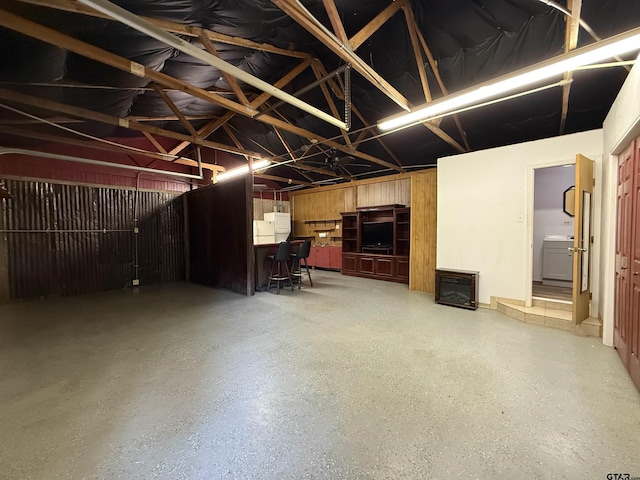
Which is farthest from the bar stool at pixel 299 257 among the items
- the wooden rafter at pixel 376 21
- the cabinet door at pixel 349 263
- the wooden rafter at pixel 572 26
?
the wooden rafter at pixel 572 26

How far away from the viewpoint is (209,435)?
65.6 inches

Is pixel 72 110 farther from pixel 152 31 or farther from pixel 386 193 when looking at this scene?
pixel 386 193

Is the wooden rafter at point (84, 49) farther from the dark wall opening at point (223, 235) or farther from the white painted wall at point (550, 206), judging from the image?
the white painted wall at point (550, 206)

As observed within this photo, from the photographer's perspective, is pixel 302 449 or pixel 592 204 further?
pixel 592 204

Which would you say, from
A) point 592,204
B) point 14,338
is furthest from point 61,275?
point 592,204

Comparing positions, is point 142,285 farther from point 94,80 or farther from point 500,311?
point 500,311

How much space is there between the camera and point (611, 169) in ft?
9.95

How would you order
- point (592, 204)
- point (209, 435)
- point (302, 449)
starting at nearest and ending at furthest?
point (302, 449), point (209, 435), point (592, 204)

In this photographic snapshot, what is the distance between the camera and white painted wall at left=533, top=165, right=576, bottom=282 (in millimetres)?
5660

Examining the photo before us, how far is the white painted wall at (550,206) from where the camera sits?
566 centimetres

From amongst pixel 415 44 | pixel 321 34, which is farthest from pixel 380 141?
pixel 321 34

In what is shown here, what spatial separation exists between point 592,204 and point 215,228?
678 cm

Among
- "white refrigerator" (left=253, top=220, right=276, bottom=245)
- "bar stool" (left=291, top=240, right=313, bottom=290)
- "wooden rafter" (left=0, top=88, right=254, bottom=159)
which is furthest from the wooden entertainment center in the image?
"wooden rafter" (left=0, top=88, right=254, bottom=159)

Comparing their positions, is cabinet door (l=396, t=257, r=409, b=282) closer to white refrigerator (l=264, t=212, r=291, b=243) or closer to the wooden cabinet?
the wooden cabinet
